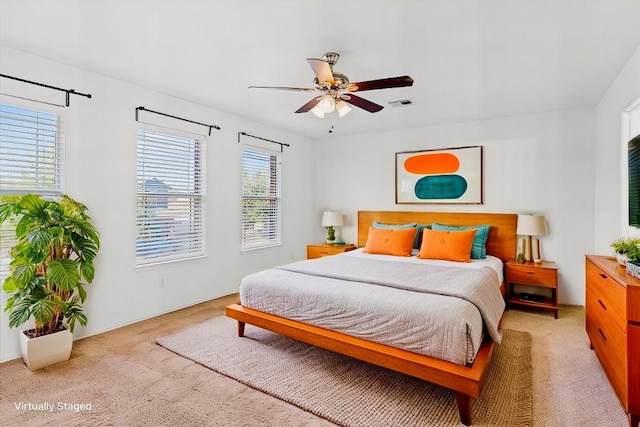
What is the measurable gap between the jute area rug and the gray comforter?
324 mm

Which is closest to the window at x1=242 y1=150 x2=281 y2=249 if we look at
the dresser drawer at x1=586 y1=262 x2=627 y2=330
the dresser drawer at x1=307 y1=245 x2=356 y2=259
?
the dresser drawer at x1=307 y1=245 x2=356 y2=259

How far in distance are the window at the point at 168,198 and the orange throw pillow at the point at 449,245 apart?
9.43 ft

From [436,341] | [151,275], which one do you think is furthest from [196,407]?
[151,275]

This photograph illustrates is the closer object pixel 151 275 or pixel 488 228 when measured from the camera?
pixel 151 275

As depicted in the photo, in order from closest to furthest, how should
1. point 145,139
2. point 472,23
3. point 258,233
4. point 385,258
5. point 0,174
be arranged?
1. point 472,23
2. point 0,174
3. point 145,139
4. point 385,258
5. point 258,233

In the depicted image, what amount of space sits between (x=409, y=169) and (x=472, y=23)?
2.96 m

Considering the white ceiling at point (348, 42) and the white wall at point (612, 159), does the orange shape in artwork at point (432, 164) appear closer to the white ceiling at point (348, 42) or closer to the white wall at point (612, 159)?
the white ceiling at point (348, 42)

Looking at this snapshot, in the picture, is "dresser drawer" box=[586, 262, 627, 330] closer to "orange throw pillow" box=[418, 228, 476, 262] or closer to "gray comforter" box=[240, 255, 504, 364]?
"gray comforter" box=[240, 255, 504, 364]

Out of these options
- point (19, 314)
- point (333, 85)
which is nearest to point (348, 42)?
point (333, 85)

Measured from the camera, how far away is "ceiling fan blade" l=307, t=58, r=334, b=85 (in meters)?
2.21

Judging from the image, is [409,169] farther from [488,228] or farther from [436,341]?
[436,341]

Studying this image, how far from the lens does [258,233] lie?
16.7ft

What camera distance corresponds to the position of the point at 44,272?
2.64 m

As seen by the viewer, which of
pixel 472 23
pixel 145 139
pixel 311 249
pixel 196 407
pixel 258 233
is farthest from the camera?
pixel 311 249
